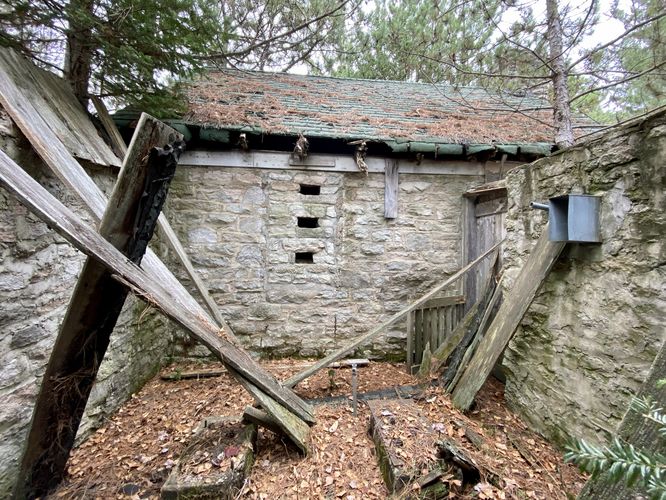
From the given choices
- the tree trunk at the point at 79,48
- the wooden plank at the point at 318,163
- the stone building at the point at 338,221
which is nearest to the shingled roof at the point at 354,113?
the stone building at the point at 338,221

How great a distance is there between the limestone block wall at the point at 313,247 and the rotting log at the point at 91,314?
83.1 inches

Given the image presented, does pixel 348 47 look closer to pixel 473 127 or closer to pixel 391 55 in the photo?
pixel 391 55

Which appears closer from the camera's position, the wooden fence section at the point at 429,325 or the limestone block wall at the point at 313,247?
the wooden fence section at the point at 429,325

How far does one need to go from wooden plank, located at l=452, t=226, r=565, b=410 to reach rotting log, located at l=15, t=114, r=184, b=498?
2747mm

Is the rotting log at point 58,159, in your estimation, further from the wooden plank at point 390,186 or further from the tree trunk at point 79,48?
the wooden plank at point 390,186

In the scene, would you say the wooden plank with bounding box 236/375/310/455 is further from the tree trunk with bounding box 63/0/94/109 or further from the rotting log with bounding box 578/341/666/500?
the tree trunk with bounding box 63/0/94/109

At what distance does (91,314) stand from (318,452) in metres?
1.86

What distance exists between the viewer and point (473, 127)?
14.8 feet

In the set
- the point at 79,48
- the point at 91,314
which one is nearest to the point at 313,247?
the point at 91,314

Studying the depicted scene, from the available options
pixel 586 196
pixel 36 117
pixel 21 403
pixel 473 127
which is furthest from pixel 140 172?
pixel 473 127

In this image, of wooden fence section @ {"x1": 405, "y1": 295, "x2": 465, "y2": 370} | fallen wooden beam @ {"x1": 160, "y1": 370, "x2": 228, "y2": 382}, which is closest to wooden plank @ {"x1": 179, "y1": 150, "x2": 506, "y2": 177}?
wooden fence section @ {"x1": 405, "y1": 295, "x2": 465, "y2": 370}

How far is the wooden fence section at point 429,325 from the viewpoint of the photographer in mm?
3801

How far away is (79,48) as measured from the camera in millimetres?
2932

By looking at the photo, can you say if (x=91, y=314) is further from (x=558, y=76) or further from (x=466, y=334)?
(x=558, y=76)
